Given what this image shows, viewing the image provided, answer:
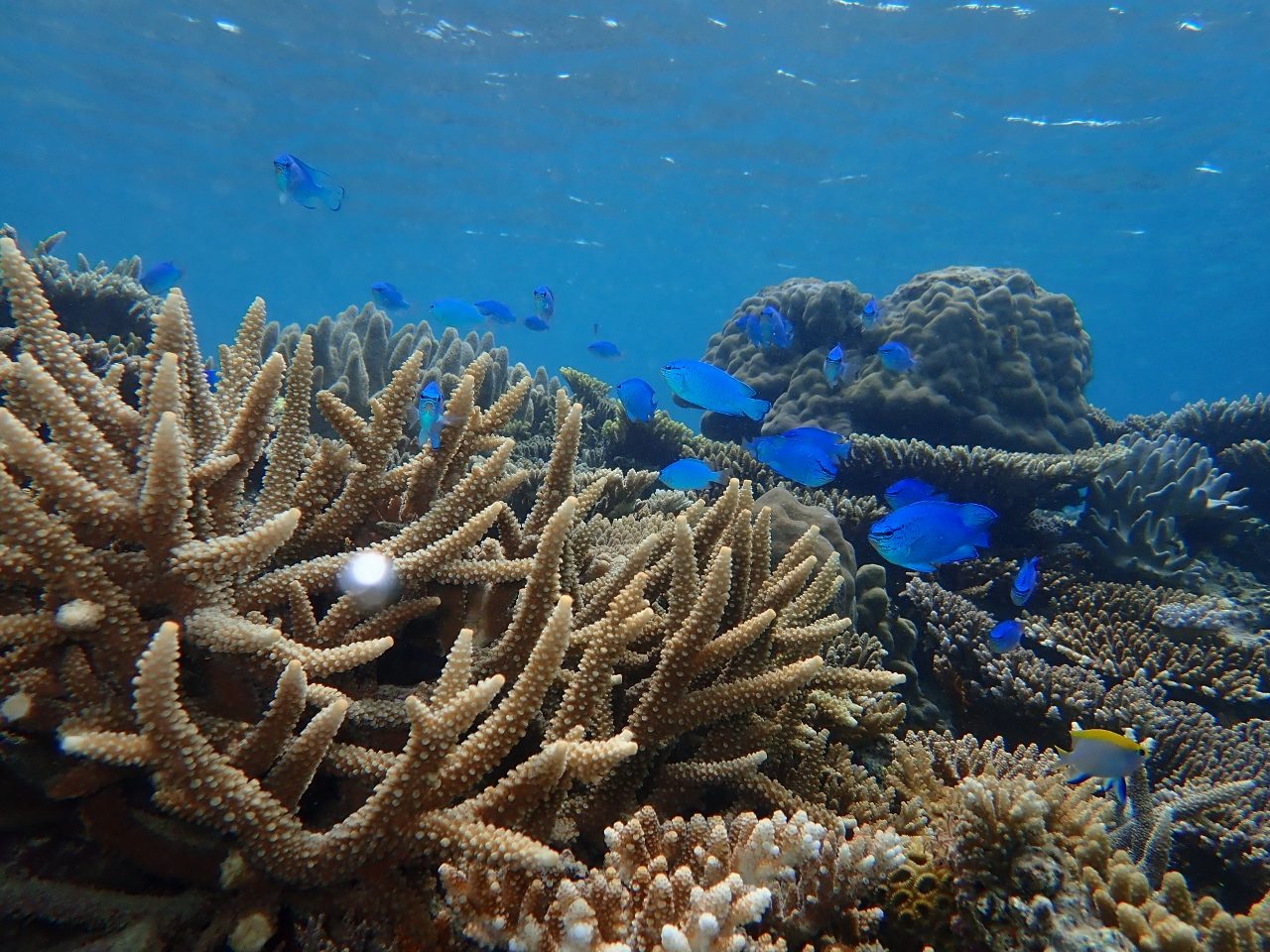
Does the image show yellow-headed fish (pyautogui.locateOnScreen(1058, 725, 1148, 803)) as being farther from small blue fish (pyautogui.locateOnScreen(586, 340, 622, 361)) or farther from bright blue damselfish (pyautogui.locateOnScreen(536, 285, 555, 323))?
small blue fish (pyautogui.locateOnScreen(586, 340, 622, 361))

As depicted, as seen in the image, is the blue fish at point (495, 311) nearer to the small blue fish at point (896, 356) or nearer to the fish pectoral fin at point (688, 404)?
the fish pectoral fin at point (688, 404)

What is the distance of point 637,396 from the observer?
623 centimetres

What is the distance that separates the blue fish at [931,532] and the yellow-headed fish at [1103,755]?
1.50 m

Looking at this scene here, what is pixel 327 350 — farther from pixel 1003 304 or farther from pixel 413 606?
pixel 1003 304

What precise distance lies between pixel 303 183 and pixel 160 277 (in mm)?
2525

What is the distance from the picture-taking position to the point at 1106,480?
6434 mm

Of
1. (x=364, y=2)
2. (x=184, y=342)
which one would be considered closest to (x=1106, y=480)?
(x=184, y=342)

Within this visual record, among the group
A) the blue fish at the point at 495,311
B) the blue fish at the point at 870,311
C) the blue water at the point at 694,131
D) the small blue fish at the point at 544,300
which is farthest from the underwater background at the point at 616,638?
the blue water at the point at 694,131

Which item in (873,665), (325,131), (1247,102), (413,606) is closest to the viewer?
(413,606)

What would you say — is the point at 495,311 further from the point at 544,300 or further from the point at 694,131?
the point at 694,131

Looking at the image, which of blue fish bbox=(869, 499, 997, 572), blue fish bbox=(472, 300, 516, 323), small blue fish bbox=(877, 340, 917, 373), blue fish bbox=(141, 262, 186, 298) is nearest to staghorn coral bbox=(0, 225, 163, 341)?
blue fish bbox=(141, 262, 186, 298)

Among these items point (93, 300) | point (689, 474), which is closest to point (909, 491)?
point (689, 474)

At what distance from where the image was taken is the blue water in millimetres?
21422

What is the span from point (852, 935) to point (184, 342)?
9.69 feet
